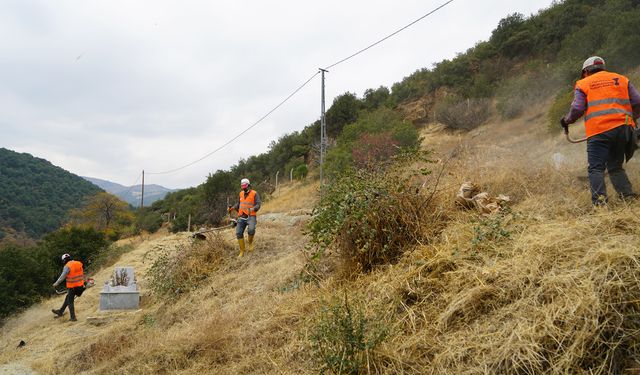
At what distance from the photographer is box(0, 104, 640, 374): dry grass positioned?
2180 millimetres

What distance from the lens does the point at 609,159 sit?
3.77 metres

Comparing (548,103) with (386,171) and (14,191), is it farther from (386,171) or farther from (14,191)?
(14,191)

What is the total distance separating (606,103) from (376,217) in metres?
2.37

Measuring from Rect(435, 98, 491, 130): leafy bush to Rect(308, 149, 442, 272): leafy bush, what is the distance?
18.5 metres

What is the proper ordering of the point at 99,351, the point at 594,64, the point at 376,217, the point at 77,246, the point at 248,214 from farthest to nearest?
the point at 77,246 < the point at 248,214 < the point at 99,351 < the point at 376,217 < the point at 594,64

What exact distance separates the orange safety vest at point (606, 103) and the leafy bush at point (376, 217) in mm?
1616

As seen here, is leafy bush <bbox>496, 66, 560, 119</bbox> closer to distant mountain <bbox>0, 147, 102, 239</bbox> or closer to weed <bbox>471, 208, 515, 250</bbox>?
weed <bbox>471, 208, 515, 250</bbox>

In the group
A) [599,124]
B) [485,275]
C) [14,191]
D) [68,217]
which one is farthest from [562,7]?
[14,191]

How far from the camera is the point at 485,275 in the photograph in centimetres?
288

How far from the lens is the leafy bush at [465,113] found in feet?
70.6

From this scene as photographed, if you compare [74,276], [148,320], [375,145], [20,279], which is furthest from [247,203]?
[20,279]

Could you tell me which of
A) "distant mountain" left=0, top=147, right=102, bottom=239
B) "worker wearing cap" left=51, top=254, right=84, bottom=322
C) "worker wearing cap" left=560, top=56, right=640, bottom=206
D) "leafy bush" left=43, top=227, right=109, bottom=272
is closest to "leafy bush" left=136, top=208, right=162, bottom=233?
"distant mountain" left=0, top=147, right=102, bottom=239

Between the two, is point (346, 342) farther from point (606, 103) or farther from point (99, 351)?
point (99, 351)

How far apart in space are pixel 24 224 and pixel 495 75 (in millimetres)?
51121
